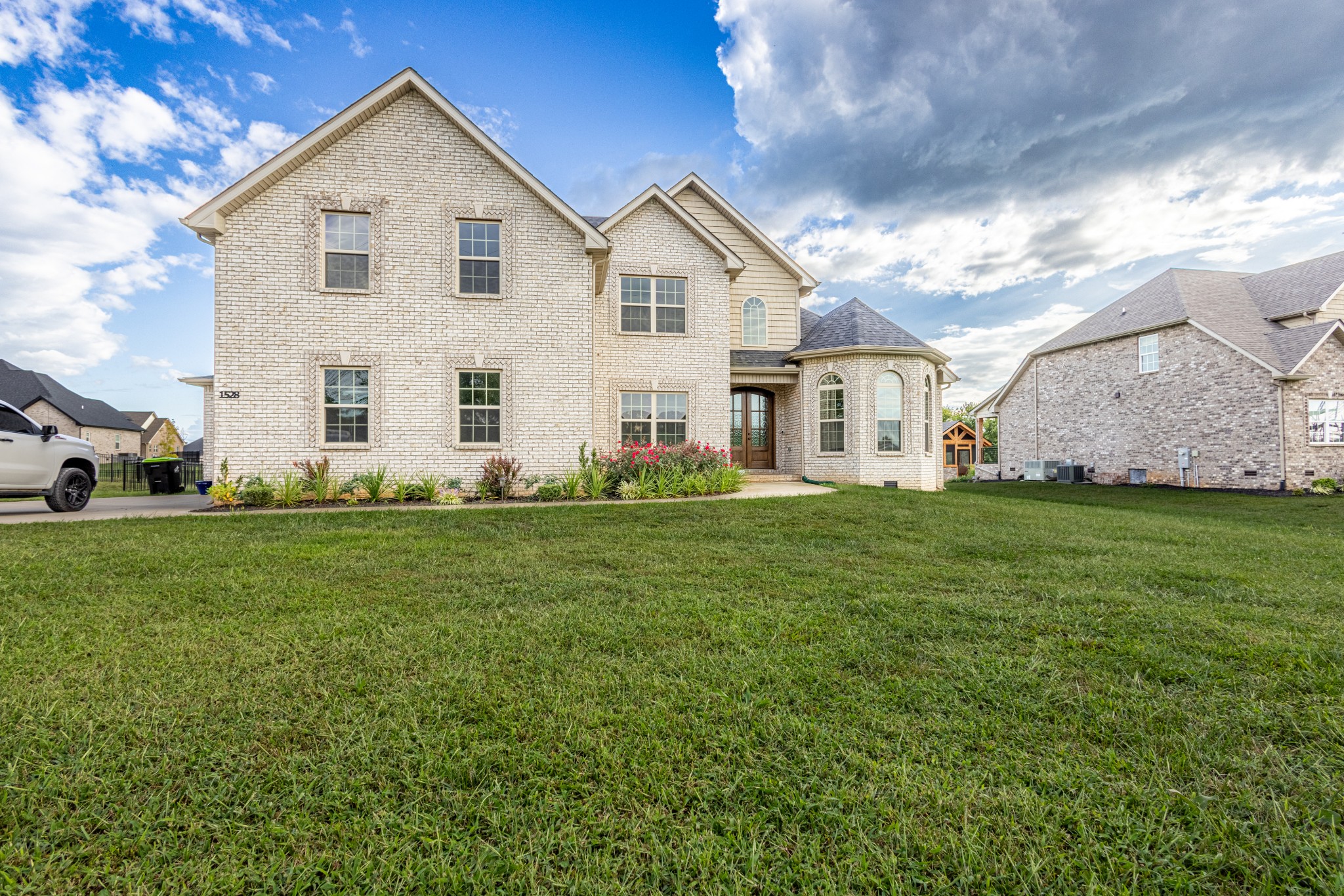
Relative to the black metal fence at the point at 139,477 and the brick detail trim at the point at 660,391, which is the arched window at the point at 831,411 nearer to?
the brick detail trim at the point at 660,391

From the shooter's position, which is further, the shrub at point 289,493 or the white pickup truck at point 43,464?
the shrub at point 289,493

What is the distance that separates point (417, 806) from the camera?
1.70m

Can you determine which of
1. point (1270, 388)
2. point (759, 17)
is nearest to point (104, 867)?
point (759, 17)

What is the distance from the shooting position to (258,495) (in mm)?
9438

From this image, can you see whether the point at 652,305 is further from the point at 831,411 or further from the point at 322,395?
the point at 322,395

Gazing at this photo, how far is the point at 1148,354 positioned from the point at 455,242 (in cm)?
2474

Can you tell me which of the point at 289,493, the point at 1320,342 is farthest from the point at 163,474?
the point at 1320,342

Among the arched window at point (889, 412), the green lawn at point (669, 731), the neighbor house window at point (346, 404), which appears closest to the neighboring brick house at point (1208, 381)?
the arched window at point (889, 412)

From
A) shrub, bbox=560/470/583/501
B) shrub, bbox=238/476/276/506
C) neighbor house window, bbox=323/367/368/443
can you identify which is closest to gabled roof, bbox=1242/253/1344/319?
shrub, bbox=560/470/583/501

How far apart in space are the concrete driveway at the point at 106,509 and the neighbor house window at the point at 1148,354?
29.1 meters

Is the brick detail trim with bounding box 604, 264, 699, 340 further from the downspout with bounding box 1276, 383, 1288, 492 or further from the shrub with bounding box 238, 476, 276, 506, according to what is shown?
the downspout with bounding box 1276, 383, 1288, 492

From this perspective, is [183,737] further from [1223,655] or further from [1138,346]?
[1138,346]

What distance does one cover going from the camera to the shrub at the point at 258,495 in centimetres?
944

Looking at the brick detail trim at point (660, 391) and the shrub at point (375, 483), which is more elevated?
the brick detail trim at point (660, 391)
